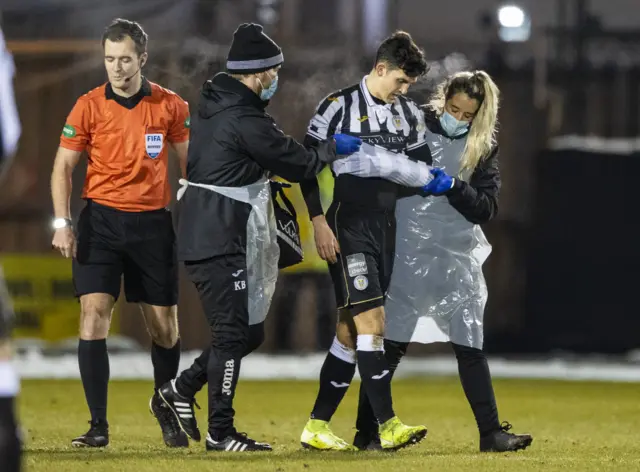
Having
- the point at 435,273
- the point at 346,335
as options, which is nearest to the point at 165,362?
the point at 346,335

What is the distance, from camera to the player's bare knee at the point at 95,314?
6.80 m

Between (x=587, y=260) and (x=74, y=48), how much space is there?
241 inches

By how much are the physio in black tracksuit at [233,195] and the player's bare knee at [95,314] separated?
0.59m

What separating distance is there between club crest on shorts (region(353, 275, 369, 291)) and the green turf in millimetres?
742

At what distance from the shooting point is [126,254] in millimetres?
6906

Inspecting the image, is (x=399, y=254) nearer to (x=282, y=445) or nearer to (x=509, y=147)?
(x=282, y=445)

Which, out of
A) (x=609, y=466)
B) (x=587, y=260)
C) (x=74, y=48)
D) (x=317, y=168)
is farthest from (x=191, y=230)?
(x=74, y=48)

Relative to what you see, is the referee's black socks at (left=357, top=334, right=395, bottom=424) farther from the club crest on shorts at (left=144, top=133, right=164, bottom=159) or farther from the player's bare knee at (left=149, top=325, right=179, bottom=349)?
the club crest on shorts at (left=144, top=133, right=164, bottom=159)

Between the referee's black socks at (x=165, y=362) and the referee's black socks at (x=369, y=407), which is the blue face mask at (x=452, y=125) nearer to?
the referee's black socks at (x=369, y=407)

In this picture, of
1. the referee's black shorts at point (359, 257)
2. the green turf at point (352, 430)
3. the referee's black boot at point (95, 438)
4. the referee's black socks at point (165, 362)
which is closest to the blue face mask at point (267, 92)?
the referee's black shorts at point (359, 257)

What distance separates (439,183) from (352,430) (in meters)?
2.04

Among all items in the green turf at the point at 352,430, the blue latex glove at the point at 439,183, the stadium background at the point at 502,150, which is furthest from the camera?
the stadium background at the point at 502,150

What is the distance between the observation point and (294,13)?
51.6ft

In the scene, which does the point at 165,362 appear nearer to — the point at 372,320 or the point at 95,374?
the point at 95,374
